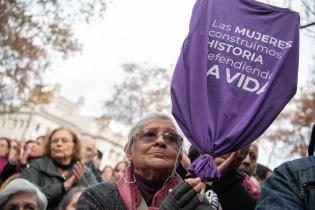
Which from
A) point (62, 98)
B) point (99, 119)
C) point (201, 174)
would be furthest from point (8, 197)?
point (62, 98)

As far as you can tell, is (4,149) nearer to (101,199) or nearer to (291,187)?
(101,199)

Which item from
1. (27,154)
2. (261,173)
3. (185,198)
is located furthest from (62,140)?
(185,198)

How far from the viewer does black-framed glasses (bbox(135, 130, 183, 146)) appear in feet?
9.60

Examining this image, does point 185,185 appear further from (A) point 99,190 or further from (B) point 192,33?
(B) point 192,33

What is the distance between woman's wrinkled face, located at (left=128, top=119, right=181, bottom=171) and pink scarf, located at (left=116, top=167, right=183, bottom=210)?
88 millimetres

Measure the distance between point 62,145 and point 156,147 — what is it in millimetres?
2369

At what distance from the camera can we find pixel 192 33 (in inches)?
120

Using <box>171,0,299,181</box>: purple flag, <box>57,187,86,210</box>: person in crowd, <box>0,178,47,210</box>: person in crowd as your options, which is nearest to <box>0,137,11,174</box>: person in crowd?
<box>57,187,86,210</box>: person in crowd

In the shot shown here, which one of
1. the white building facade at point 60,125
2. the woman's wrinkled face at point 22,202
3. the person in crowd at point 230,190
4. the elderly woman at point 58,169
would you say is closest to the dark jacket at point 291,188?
the person in crowd at point 230,190

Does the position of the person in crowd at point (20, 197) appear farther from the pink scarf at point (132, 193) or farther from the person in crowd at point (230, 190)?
the person in crowd at point (230, 190)

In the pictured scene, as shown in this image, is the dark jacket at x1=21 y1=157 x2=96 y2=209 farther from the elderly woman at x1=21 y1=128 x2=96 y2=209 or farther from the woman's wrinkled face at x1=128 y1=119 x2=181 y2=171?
the woman's wrinkled face at x1=128 y1=119 x2=181 y2=171

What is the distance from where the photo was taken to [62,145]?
5.02m

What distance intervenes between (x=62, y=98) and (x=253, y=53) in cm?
7622

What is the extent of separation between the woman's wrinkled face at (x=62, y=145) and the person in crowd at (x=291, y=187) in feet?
10.6
